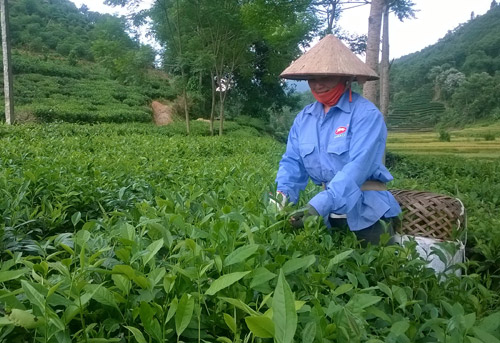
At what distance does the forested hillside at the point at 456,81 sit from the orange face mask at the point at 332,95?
18.4 ft

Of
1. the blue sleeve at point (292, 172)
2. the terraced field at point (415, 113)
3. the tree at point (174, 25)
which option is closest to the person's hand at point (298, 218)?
the blue sleeve at point (292, 172)

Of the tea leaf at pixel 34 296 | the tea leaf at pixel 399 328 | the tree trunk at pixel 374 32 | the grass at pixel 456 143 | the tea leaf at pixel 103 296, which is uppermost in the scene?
the tree trunk at pixel 374 32

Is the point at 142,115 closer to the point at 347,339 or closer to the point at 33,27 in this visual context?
the point at 33,27

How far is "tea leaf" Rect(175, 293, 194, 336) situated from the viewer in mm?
735

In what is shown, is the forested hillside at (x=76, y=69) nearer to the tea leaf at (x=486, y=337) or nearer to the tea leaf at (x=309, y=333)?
the tea leaf at (x=309, y=333)

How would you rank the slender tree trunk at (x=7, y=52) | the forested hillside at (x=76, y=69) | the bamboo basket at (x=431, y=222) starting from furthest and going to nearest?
1. the forested hillside at (x=76, y=69)
2. the slender tree trunk at (x=7, y=52)
3. the bamboo basket at (x=431, y=222)

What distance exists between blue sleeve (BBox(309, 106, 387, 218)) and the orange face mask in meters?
0.15

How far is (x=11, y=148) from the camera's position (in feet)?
11.5

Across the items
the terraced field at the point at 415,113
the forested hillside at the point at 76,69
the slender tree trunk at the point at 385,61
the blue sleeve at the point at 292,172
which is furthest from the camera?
the forested hillside at the point at 76,69

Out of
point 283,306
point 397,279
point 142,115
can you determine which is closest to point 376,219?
point 397,279

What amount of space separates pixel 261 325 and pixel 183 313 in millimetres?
164

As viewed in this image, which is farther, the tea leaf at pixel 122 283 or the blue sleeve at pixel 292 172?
the blue sleeve at pixel 292 172

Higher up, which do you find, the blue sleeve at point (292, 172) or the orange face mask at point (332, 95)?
the orange face mask at point (332, 95)

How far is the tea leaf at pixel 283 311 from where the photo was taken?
0.61 m
